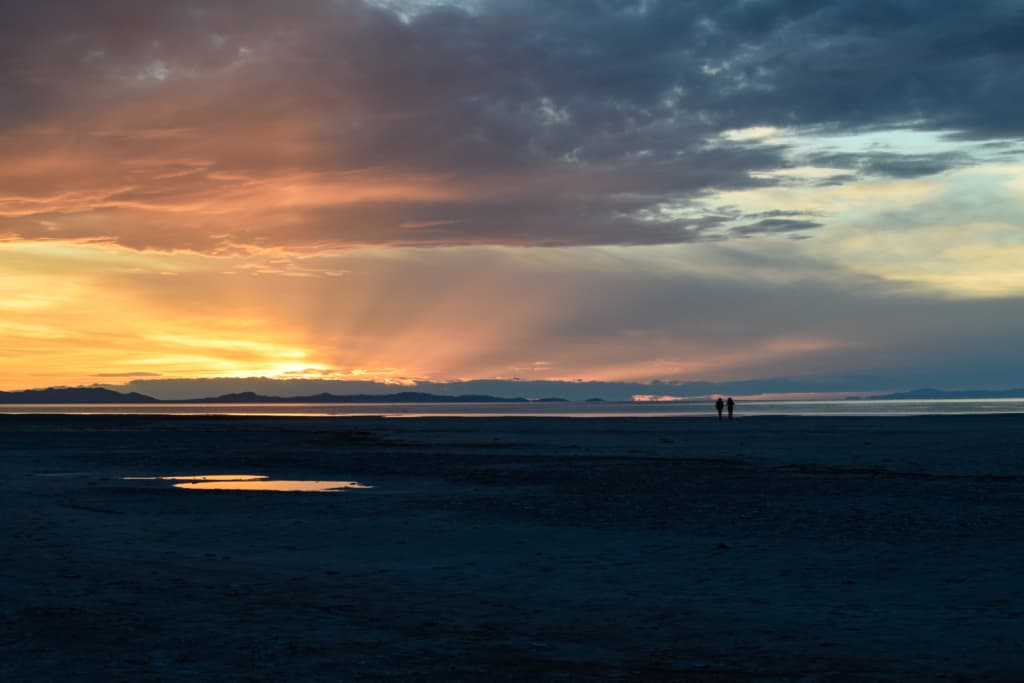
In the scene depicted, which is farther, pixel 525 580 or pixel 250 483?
pixel 250 483

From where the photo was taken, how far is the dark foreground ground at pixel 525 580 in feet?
35.3

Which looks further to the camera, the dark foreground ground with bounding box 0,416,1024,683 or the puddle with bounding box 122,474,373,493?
the puddle with bounding box 122,474,373,493

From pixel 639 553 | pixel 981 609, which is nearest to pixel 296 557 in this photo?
pixel 639 553

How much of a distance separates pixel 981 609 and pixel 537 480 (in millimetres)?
20707

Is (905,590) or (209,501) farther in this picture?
(209,501)

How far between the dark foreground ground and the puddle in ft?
4.45

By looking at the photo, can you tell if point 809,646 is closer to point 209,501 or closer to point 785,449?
point 209,501

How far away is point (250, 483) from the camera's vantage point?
33188mm

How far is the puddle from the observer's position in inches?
1230

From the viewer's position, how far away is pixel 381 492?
29500 millimetres

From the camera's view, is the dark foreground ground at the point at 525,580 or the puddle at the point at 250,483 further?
the puddle at the point at 250,483

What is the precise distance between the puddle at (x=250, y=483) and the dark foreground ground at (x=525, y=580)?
4.45ft

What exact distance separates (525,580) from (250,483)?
63.9 ft

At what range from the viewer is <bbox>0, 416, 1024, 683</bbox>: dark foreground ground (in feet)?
35.3
